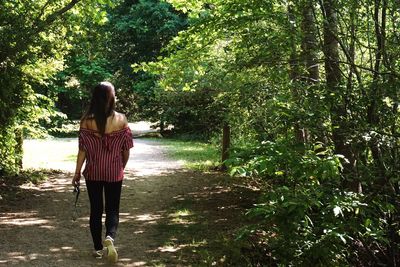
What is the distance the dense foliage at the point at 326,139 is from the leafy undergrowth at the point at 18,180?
5318 mm

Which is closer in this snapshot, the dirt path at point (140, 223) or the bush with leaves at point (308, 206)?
the bush with leaves at point (308, 206)

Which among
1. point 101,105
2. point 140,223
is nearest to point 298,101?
point 101,105

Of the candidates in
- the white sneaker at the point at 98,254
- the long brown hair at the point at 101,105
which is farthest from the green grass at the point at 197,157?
the long brown hair at the point at 101,105

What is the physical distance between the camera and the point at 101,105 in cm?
509

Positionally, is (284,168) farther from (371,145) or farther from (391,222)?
(391,222)

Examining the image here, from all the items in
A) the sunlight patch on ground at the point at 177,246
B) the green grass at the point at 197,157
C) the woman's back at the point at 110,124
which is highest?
the woman's back at the point at 110,124

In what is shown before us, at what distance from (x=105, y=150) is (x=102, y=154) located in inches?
2.2

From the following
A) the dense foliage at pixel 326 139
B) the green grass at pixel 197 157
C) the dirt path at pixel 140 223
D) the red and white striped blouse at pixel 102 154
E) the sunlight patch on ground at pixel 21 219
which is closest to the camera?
the dense foliage at pixel 326 139

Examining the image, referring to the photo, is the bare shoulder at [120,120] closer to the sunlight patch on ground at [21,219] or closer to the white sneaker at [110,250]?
the white sneaker at [110,250]

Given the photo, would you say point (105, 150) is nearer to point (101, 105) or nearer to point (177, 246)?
point (101, 105)

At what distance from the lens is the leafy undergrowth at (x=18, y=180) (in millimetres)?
9427

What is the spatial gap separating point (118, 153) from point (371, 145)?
8.79ft

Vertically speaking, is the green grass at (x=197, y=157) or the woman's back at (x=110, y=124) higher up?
the woman's back at (x=110, y=124)

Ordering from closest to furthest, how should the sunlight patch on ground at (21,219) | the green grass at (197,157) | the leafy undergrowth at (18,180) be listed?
the sunlight patch on ground at (21,219) → the leafy undergrowth at (18,180) → the green grass at (197,157)
